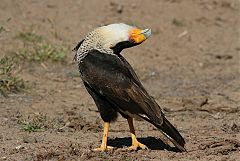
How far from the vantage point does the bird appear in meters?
6.05

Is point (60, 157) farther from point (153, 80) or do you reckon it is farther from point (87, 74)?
point (153, 80)

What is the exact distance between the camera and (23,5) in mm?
11781

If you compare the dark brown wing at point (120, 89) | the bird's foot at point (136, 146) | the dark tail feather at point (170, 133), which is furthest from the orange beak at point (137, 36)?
the bird's foot at point (136, 146)

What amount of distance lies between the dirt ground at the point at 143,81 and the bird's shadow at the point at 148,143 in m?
0.01

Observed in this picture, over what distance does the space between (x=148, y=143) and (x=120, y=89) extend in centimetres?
86

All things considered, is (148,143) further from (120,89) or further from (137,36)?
(137,36)

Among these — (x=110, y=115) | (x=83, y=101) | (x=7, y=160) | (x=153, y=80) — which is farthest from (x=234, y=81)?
(x=7, y=160)

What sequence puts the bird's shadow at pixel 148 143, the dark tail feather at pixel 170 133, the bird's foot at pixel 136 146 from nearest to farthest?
1. the dark tail feather at pixel 170 133
2. the bird's foot at pixel 136 146
3. the bird's shadow at pixel 148 143

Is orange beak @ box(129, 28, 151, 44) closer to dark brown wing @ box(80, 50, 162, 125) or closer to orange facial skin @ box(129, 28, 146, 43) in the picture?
orange facial skin @ box(129, 28, 146, 43)

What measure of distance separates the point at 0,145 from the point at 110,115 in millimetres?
1101

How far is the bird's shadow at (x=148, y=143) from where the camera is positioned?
21.3ft

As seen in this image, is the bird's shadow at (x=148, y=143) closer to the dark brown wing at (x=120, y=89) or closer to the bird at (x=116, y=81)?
the bird at (x=116, y=81)

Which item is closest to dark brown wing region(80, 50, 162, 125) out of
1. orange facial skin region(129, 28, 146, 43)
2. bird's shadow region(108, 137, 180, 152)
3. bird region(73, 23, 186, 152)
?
bird region(73, 23, 186, 152)

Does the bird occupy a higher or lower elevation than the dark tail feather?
higher
